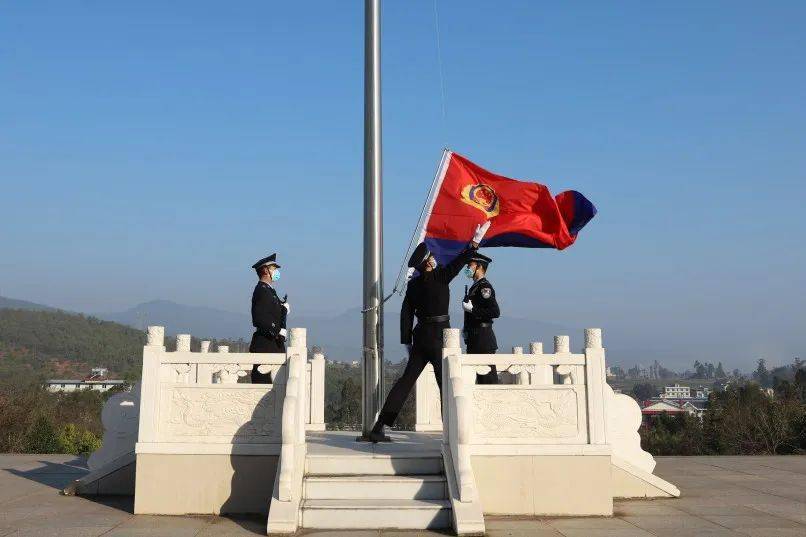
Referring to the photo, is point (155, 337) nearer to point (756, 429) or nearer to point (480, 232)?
point (480, 232)

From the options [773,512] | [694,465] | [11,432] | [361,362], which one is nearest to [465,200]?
[361,362]

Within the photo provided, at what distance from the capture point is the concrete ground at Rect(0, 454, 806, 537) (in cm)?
671

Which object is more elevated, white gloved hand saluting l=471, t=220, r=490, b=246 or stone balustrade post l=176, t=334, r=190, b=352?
white gloved hand saluting l=471, t=220, r=490, b=246

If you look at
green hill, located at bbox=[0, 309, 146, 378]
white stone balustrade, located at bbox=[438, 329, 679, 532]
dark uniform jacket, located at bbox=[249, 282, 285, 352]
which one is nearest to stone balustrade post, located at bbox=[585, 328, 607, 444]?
white stone balustrade, located at bbox=[438, 329, 679, 532]

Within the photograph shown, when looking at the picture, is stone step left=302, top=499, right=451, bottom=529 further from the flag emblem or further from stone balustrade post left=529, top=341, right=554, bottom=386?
the flag emblem

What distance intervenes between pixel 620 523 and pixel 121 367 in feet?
246

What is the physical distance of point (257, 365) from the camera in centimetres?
795

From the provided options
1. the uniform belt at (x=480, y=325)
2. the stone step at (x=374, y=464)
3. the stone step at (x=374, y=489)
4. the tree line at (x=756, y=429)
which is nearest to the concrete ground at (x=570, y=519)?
the stone step at (x=374, y=489)

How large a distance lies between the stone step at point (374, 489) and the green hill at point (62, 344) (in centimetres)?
6472

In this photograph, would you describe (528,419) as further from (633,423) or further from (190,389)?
(190,389)

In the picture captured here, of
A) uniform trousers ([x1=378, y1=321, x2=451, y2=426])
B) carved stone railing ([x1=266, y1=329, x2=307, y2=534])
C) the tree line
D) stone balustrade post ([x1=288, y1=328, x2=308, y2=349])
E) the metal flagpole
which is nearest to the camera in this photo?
carved stone railing ([x1=266, y1=329, x2=307, y2=534])

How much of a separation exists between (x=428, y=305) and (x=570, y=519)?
107 inches

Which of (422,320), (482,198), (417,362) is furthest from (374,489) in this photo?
(482,198)

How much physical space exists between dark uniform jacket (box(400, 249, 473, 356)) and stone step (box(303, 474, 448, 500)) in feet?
5.44
